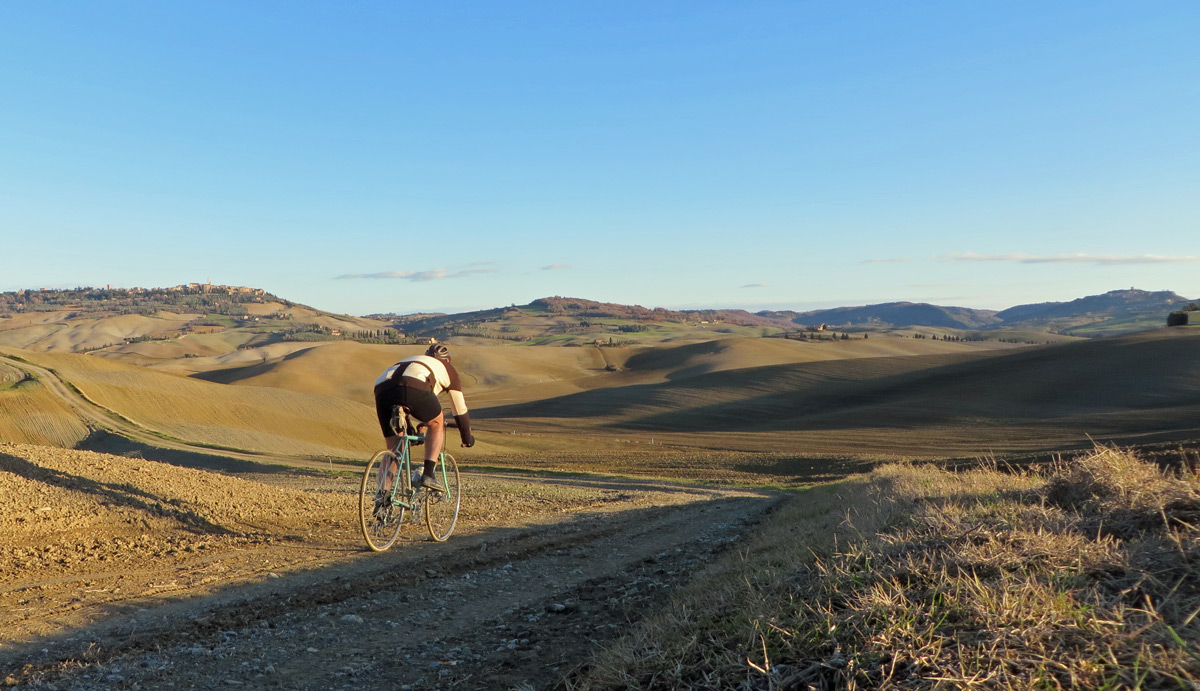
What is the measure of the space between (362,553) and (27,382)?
36.5 meters

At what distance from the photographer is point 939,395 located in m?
63.7

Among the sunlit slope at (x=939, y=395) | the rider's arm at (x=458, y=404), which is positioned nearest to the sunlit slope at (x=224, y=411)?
the sunlit slope at (x=939, y=395)

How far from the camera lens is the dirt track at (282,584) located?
16.0ft

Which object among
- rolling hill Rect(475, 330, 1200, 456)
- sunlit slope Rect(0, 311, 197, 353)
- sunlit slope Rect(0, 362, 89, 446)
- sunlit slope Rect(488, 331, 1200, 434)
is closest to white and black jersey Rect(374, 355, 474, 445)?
sunlit slope Rect(0, 362, 89, 446)

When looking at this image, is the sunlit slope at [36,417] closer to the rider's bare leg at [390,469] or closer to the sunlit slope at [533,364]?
the rider's bare leg at [390,469]

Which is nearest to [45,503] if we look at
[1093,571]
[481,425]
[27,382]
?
[1093,571]

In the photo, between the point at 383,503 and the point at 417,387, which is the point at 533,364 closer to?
the point at 383,503

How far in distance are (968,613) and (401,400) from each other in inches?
260

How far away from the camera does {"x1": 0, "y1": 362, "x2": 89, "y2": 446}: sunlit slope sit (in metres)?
30.4

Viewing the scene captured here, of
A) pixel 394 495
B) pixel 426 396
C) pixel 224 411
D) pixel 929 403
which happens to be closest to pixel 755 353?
pixel 929 403

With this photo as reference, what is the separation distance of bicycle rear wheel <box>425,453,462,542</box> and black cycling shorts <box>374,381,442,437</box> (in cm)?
115

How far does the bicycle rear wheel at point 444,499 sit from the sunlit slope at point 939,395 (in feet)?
140

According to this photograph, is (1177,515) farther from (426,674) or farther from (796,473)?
(796,473)

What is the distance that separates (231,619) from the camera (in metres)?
5.77
